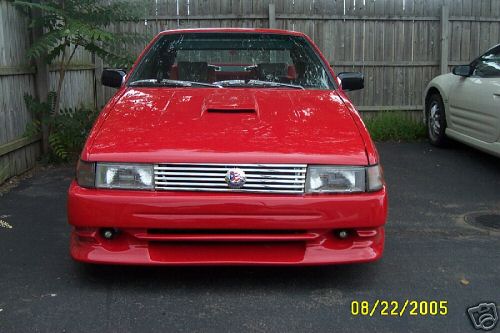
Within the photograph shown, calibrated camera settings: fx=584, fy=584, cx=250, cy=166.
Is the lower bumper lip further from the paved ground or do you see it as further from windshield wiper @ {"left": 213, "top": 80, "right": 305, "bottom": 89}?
windshield wiper @ {"left": 213, "top": 80, "right": 305, "bottom": 89}

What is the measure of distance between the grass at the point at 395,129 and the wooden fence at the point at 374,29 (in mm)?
309

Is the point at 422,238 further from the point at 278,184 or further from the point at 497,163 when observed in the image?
the point at 497,163

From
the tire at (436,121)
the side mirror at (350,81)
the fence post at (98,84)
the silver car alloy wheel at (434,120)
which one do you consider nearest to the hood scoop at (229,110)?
the side mirror at (350,81)

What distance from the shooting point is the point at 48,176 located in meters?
6.46

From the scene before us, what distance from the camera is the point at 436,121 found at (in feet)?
26.5

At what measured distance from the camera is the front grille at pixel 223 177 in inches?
125

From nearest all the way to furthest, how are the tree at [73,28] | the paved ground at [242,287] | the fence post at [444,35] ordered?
1. the paved ground at [242,287]
2. the tree at [73,28]
3. the fence post at [444,35]

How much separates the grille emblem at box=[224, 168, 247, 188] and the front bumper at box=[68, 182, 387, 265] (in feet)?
0.22

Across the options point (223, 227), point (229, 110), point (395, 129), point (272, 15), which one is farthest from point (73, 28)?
point (395, 129)

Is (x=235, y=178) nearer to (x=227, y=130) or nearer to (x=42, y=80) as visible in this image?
(x=227, y=130)

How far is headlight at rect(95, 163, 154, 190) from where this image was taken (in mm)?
3199

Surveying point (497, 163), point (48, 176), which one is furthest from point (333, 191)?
point (497, 163)
